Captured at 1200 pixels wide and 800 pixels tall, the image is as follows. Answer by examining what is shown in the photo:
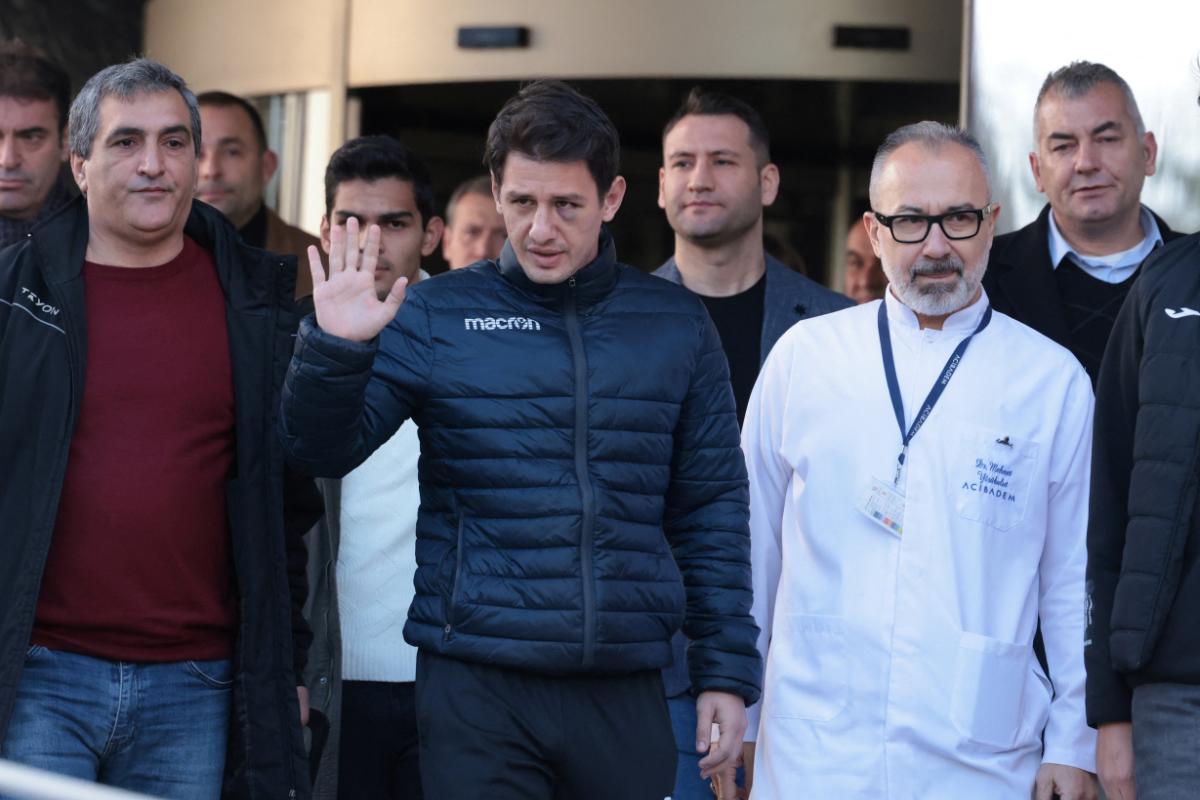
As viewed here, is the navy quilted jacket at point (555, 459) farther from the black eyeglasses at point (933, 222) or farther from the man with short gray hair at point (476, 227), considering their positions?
the man with short gray hair at point (476, 227)

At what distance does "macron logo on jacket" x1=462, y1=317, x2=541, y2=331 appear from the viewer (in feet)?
13.3

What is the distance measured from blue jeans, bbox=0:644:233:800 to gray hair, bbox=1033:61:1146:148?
297cm

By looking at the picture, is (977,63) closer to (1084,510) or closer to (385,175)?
(385,175)

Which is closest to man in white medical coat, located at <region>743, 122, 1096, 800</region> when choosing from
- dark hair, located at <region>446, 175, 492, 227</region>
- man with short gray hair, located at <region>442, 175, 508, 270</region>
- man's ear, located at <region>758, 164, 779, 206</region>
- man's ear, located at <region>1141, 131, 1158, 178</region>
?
man's ear, located at <region>1141, 131, 1158, 178</region>

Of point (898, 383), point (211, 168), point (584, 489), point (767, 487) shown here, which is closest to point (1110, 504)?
point (898, 383)

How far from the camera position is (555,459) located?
3957 mm

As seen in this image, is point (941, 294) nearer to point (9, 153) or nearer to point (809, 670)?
point (809, 670)

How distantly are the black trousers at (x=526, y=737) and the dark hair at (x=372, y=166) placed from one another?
2052 millimetres

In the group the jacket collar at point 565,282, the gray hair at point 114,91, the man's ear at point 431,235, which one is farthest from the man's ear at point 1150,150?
the gray hair at point 114,91

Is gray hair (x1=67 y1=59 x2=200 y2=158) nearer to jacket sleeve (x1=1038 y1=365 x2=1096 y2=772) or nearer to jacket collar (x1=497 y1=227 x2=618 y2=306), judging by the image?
jacket collar (x1=497 y1=227 x2=618 y2=306)

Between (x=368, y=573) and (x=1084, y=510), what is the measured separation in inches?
71.0

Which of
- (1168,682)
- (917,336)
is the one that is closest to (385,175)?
(917,336)

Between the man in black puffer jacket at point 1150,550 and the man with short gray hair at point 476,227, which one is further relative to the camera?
the man with short gray hair at point 476,227

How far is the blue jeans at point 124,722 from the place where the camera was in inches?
153
